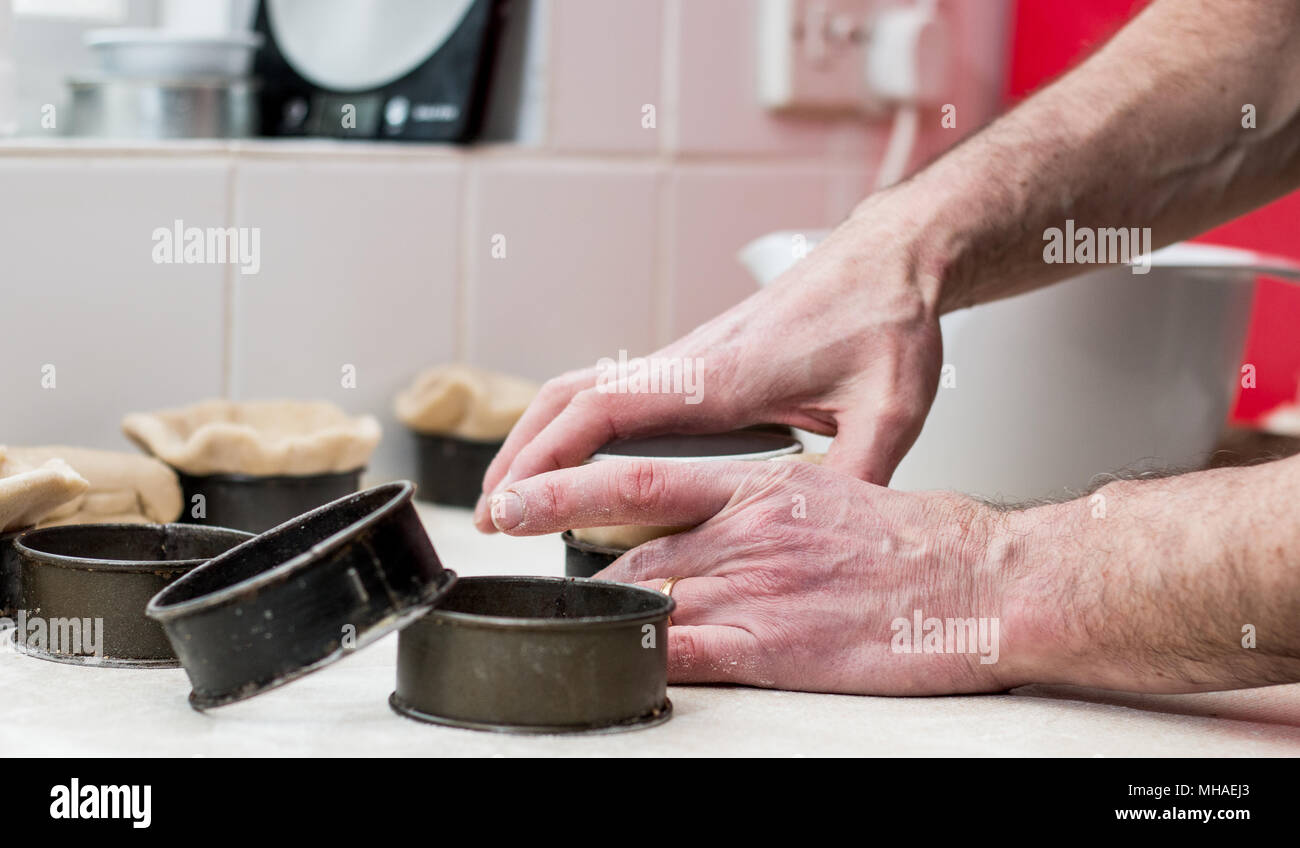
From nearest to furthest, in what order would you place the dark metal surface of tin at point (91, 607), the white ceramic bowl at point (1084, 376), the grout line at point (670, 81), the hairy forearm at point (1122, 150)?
the dark metal surface of tin at point (91, 607) → the hairy forearm at point (1122, 150) → the white ceramic bowl at point (1084, 376) → the grout line at point (670, 81)

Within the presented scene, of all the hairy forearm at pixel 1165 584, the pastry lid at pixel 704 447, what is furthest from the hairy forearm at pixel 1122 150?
the hairy forearm at pixel 1165 584

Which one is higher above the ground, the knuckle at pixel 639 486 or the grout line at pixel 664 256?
the grout line at pixel 664 256

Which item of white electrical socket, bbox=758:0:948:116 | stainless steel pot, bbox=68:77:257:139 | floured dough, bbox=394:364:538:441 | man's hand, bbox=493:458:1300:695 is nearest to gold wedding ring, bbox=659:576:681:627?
man's hand, bbox=493:458:1300:695

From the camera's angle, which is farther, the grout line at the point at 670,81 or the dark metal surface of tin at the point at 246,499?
the grout line at the point at 670,81

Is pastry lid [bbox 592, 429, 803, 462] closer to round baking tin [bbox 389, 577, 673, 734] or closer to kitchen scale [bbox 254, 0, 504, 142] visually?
round baking tin [bbox 389, 577, 673, 734]

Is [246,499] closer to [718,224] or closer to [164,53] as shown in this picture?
[164,53]

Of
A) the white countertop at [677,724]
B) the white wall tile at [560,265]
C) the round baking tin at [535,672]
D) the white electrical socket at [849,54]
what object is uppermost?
the white electrical socket at [849,54]

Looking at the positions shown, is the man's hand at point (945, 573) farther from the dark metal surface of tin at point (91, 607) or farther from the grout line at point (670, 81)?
the grout line at point (670, 81)

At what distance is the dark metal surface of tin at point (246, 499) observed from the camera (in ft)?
2.96

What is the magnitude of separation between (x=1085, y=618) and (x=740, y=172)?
2.70 ft

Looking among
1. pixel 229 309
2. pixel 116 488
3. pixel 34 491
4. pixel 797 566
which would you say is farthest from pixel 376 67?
pixel 797 566

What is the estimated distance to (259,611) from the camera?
0.52 metres

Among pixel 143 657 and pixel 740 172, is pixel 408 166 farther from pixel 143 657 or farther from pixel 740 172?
pixel 143 657

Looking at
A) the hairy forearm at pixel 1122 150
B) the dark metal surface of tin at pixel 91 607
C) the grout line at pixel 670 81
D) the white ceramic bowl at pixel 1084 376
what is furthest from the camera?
the grout line at pixel 670 81
